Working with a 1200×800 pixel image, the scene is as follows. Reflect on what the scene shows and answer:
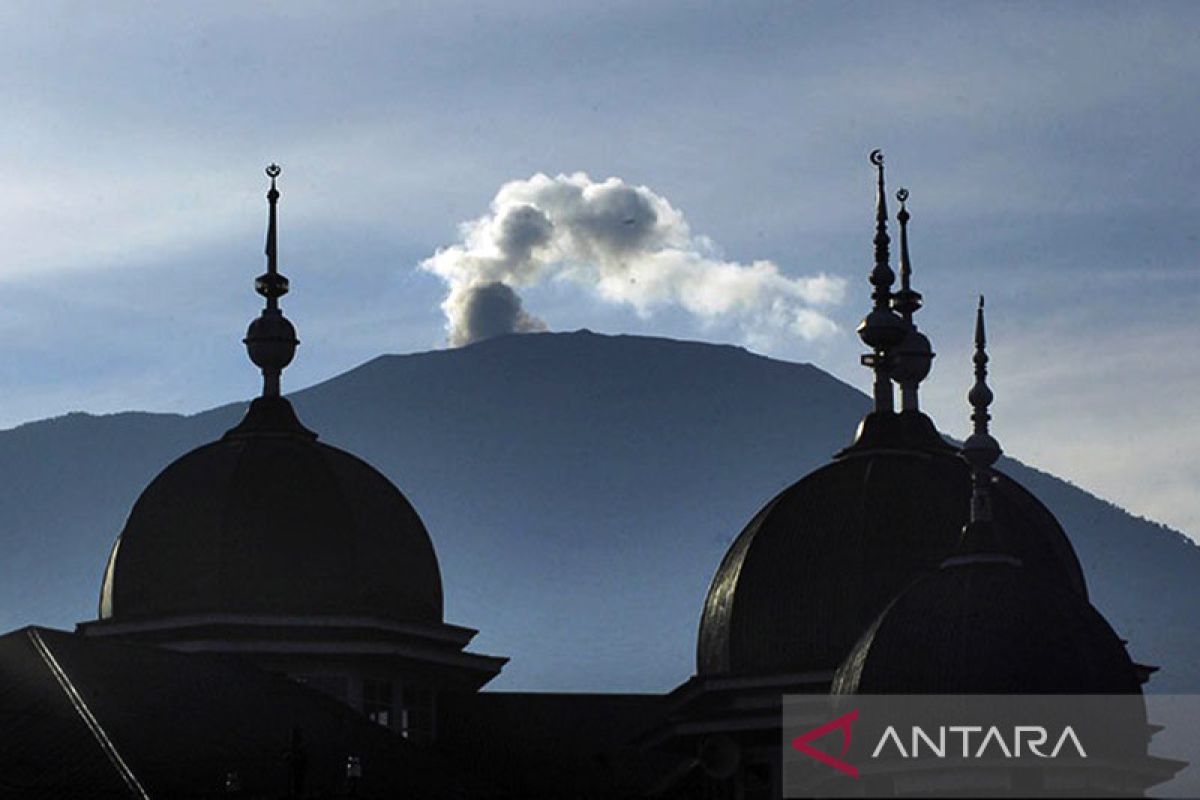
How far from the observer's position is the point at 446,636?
97.4 meters

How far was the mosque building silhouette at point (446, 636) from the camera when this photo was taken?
7531 cm

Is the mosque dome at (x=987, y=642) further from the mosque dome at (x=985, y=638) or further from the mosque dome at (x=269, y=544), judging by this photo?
the mosque dome at (x=269, y=544)

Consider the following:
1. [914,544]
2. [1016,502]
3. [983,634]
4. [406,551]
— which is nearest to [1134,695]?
[983,634]

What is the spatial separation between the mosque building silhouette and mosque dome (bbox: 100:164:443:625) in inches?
3.1

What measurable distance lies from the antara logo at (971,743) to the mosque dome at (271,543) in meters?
24.0

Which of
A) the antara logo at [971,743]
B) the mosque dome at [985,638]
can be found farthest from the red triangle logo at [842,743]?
the mosque dome at [985,638]

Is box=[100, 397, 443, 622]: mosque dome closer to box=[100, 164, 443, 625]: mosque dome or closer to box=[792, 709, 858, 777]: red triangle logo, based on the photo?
box=[100, 164, 443, 625]: mosque dome

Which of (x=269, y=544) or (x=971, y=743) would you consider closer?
(x=971, y=743)

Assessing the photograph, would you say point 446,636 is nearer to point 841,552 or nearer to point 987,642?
point 841,552

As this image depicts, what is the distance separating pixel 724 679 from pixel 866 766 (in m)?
16.5

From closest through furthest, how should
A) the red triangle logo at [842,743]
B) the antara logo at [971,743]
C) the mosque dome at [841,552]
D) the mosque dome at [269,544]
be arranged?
the antara logo at [971,743] → the red triangle logo at [842,743] → the mosque dome at [841,552] → the mosque dome at [269,544]

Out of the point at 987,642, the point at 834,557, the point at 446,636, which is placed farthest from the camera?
the point at 446,636

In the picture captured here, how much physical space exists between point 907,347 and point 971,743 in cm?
3318

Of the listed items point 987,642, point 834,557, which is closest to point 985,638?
point 987,642
